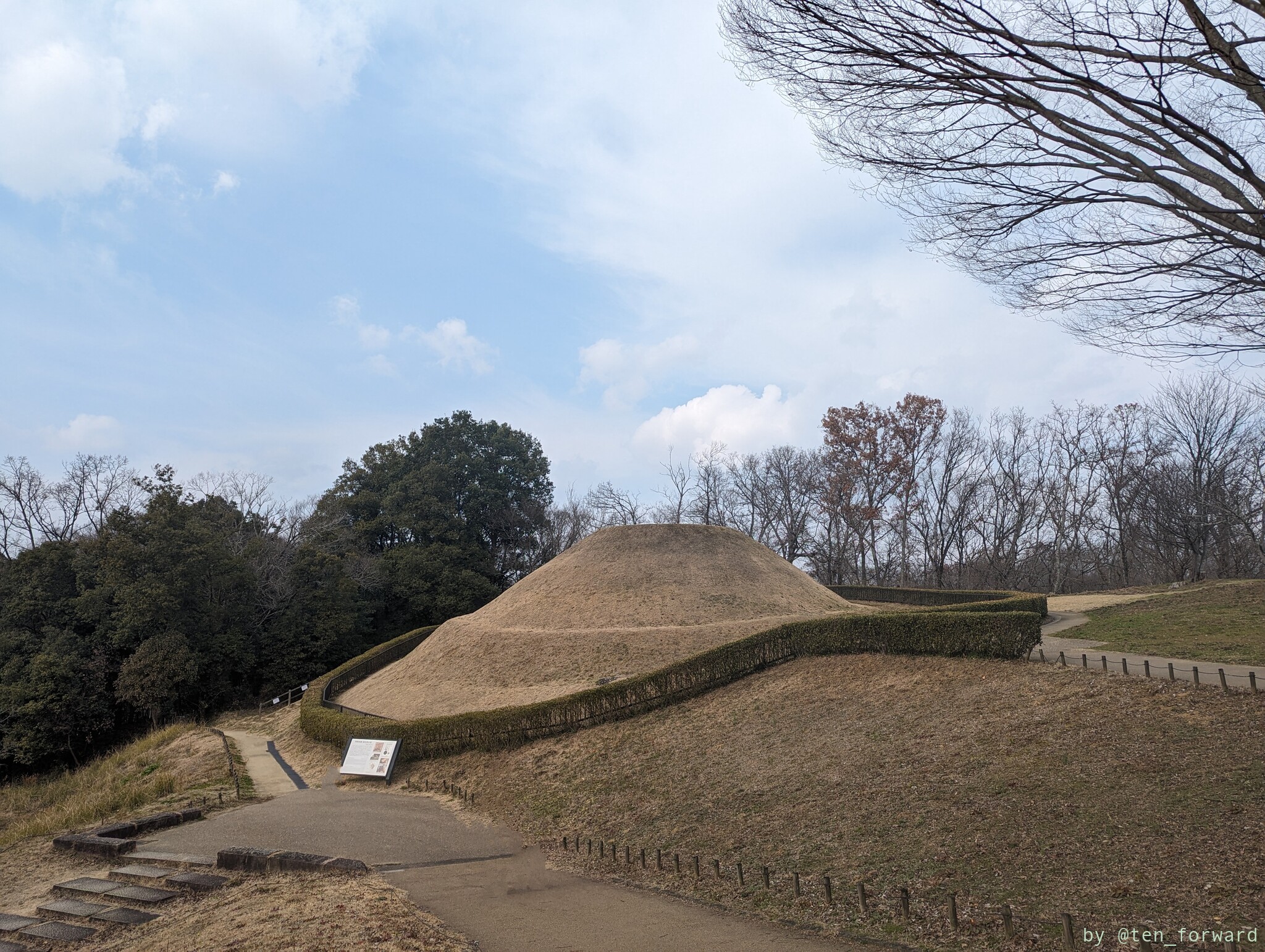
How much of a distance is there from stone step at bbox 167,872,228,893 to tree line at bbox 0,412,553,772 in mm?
22759

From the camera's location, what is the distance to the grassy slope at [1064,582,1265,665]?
51.3 feet

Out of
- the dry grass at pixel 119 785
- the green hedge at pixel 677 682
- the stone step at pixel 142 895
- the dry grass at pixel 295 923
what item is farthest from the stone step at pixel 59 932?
the green hedge at pixel 677 682

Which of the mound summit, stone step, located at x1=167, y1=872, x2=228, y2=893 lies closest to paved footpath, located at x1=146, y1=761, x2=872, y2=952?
stone step, located at x1=167, y1=872, x2=228, y2=893

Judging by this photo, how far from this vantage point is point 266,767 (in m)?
19.9

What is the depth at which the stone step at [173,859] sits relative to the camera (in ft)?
33.7

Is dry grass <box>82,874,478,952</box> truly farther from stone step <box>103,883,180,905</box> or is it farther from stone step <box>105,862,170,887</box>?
stone step <box>105,862,170,887</box>

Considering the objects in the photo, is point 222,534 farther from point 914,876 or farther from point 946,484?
point 946,484

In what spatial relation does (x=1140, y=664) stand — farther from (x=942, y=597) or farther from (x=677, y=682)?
(x=942, y=597)

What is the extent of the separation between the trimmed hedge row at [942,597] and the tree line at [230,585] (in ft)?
65.4

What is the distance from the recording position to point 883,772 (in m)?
11.1

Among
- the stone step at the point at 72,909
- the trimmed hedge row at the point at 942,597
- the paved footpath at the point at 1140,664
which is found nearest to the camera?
the stone step at the point at 72,909

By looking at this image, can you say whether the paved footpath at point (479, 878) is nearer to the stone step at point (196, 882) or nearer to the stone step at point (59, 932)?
the stone step at point (196, 882)

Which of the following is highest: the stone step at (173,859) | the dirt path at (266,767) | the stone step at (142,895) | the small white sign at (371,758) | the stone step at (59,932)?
the stone step at (59,932)

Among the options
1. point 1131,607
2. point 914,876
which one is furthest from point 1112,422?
point 914,876
